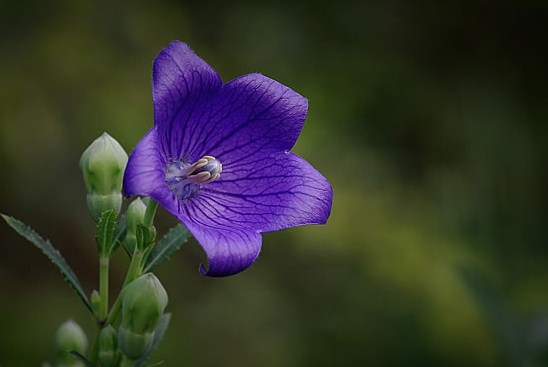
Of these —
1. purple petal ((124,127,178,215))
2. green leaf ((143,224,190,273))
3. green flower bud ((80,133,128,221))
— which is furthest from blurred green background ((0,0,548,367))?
purple petal ((124,127,178,215))

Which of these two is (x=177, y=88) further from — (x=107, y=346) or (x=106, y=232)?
(x=107, y=346)

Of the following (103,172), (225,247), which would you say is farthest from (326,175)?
(225,247)

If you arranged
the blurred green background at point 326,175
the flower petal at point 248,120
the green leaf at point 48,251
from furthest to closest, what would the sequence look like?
the blurred green background at point 326,175, the flower petal at point 248,120, the green leaf at point 48,251

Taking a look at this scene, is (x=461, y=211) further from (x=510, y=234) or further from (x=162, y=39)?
(x=162, y=39)

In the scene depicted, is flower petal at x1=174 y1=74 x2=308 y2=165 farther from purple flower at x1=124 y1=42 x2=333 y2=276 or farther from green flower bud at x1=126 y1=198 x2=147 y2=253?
green flower bud at x1=126 y1=198 x2=147 y2=253

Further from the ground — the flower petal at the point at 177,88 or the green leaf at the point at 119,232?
the flower petal at the point at 177,88

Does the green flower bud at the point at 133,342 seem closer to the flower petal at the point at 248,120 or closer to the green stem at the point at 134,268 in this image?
the green stem at the point at 134,268

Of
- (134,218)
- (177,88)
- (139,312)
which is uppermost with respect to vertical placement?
(177,88)

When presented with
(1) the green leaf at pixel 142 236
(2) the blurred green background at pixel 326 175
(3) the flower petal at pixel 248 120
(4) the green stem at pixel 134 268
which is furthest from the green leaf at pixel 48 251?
(2) the blurred green background at pixel 326 175
